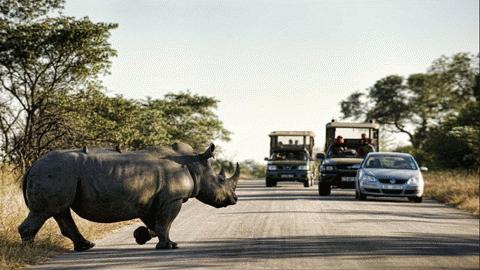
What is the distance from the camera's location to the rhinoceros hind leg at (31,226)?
38.6ft

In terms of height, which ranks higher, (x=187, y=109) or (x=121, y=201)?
(x=187, y=109)

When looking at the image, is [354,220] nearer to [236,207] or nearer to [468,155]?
[236,207]

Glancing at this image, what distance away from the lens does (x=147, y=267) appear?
416 inches

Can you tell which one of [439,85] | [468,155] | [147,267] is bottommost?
[147,267]

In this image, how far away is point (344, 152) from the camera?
103 feet

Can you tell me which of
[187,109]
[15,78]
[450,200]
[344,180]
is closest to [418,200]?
[450,200]

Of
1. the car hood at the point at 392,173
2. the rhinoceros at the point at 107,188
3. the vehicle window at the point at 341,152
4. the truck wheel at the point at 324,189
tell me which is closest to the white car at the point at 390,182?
the car hood at the point at 392,173

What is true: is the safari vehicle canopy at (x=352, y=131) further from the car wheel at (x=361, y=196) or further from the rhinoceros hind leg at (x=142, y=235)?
the rhinoceros hind leg at (x=142, y=235)

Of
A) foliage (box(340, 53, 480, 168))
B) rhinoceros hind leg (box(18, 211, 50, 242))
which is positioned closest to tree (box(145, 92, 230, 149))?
foliage (box(340, 53, 480, 168))

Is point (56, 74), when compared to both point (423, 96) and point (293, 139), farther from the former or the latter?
point (423, 96)

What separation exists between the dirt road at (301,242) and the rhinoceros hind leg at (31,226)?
0.49m

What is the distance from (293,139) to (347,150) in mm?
9926

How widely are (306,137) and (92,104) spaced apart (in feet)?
43.1

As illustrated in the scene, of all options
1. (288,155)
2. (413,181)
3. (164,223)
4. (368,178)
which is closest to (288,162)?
(288,155)
